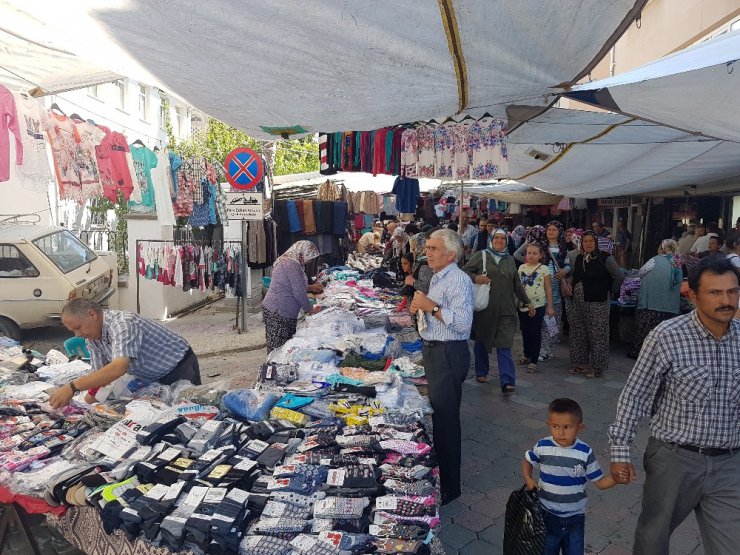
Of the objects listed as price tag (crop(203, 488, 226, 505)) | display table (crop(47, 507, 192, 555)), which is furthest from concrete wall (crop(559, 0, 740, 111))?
display table (crop(47, 507, 192, 555))

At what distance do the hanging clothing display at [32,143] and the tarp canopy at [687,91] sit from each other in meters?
4.56

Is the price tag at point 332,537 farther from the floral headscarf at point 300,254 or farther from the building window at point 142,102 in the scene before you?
the building window at point 142,102

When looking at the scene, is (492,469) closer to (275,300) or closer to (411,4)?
(275,300)

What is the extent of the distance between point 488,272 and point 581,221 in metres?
12.5

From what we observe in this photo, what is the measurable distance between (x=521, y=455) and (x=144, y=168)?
626cm

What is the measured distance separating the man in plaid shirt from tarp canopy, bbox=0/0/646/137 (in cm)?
142

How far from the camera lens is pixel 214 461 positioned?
293cm

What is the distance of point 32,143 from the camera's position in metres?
5.29

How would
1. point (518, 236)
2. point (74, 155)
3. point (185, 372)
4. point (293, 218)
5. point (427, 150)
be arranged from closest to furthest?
point (185, 372) → point (427, 150) → point (74, 155) → point (293, 218) → point (518, 236)

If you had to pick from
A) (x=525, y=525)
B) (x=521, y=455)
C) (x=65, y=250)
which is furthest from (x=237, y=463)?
(x=65, y=250)

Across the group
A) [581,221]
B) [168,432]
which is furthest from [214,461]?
[581,221]

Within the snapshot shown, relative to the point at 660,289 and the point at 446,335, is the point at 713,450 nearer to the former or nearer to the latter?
the point at 446,335

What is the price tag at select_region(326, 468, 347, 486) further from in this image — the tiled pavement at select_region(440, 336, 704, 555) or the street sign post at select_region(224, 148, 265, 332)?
the street sign post at select_region(224, 148, 265, 332)

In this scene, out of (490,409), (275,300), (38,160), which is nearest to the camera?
(38,160)
